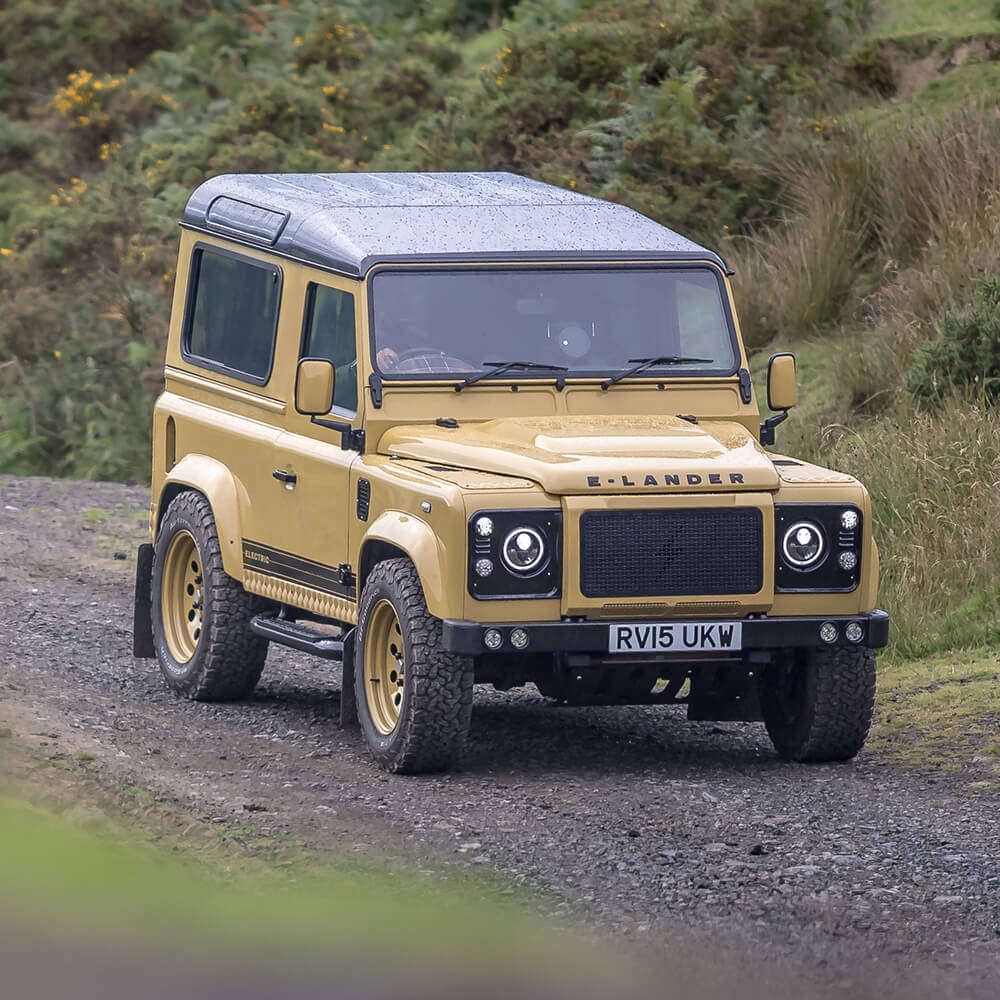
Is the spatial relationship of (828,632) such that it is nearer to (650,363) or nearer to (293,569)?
(650,363)

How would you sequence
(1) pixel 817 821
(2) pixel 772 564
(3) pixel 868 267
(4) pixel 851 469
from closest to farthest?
(1) pixel 817 821
(2) pixel 772 564
(4) pixel 851 469
(3) pixel 868 267

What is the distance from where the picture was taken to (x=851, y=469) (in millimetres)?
12508

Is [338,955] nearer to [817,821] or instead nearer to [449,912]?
[449,912]

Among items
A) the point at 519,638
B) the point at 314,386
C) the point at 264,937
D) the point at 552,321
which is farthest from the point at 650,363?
the point at 264,937

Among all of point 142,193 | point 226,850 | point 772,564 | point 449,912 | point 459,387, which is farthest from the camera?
point 142,193

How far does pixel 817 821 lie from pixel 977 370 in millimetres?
5970

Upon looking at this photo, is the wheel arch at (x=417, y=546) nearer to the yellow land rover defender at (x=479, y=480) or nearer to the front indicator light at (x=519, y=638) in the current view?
the yellow land rover defender at (x=479, y=480)

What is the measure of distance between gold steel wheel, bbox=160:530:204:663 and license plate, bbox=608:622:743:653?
10.3ft

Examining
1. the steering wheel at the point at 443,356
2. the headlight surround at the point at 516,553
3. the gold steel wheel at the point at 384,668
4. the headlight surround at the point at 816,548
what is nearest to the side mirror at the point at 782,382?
the headlight surround at the point at 816,548

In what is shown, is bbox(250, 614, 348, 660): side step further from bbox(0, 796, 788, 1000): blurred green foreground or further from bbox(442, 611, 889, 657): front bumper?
bbox(0, 796, 788, 1000): blurred green foreground

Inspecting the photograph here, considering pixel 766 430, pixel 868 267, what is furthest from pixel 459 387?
pixel 868 267

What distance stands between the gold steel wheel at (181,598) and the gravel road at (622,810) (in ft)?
0.98

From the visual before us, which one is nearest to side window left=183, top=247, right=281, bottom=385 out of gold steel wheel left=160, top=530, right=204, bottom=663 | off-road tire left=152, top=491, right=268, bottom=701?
off-road tire left=152, top=491, right=268, bottom=701

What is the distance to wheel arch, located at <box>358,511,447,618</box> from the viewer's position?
803 cm
